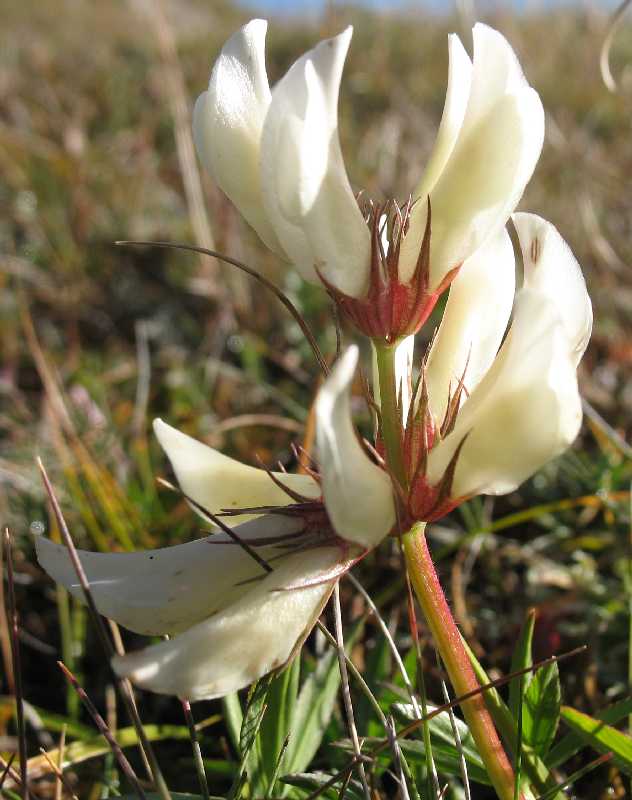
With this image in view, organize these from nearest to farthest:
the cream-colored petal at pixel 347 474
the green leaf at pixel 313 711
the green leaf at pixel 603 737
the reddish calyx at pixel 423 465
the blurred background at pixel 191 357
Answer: the cream-colored petal at pixel 347 474
the reddish calyx at pixel 423 465
the green leaf at pixel 603 737
the green leaf at pixel 313 711
the blurred background at pixel 191 357

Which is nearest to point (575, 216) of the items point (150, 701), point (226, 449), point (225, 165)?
point (226, 449)

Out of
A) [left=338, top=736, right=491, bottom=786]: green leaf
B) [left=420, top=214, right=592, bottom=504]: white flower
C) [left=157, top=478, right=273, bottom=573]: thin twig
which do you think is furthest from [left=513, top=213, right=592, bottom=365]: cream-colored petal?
[left=338, top=736, right=491, bottom=786]: green leaf

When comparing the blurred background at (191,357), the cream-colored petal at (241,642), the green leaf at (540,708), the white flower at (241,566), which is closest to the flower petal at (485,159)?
the white flower at (241,566)

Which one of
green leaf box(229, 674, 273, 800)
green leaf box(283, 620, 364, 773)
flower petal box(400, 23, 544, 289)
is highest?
flower petal box(400, 23, 544, 289)

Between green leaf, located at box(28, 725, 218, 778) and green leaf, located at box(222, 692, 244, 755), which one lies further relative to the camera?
green leaf, located at box(28, 725, 218, 778)

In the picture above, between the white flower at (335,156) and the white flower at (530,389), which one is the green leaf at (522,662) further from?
the white flower at (335,156)

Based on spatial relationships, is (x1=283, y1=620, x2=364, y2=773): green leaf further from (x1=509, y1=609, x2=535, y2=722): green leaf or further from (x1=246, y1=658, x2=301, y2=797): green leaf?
(x1=509, y1=609, x2=535, y2=722): green leaf

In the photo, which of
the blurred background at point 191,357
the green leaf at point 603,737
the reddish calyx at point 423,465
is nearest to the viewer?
the reddish calyx at point 423,465
